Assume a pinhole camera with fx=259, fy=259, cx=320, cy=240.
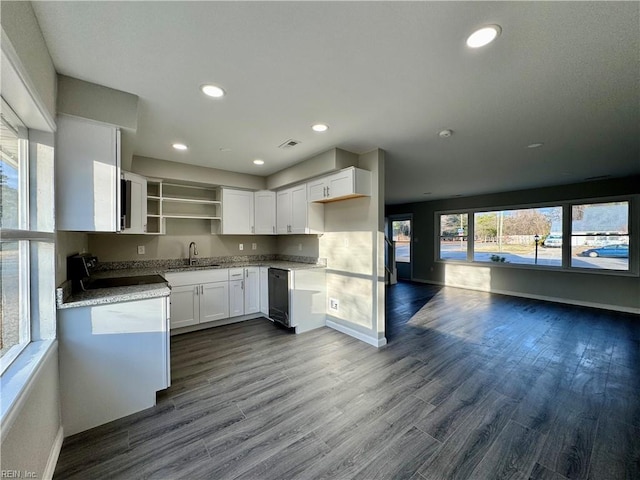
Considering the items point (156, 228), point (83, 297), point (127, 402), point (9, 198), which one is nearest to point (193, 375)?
point (127, 402)

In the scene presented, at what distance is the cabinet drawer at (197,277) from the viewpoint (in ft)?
11.5

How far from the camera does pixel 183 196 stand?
4289 millimetres

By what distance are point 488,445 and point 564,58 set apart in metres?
2.54

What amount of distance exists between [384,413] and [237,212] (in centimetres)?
354

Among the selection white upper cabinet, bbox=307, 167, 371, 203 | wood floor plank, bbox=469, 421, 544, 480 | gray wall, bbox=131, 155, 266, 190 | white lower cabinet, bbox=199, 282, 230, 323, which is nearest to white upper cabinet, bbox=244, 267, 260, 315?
white lower cabinet, bbox=199, 282, 230, 323

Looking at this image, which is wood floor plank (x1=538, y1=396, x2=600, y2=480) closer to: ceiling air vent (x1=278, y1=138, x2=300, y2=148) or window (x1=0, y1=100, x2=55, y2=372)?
window (x1=0, y1=100, x2=55, y2=372)

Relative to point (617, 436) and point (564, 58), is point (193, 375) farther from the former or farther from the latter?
point (564, 58)

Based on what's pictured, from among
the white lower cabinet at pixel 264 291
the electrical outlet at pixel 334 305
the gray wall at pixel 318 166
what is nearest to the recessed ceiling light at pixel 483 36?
the gray wall at pixel 318 166

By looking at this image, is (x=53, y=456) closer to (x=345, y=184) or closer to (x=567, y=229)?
(x=345, y=184)

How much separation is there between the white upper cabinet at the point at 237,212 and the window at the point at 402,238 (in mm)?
5495

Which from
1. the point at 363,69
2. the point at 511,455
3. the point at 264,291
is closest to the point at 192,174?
the point at 264,291

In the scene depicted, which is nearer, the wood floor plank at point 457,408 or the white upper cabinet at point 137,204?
the wood floor plank at point 457,408

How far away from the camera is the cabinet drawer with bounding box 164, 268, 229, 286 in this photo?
351 cm

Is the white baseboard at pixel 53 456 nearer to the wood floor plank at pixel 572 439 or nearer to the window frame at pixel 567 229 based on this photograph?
the wood floor plank at pixel 572 439
